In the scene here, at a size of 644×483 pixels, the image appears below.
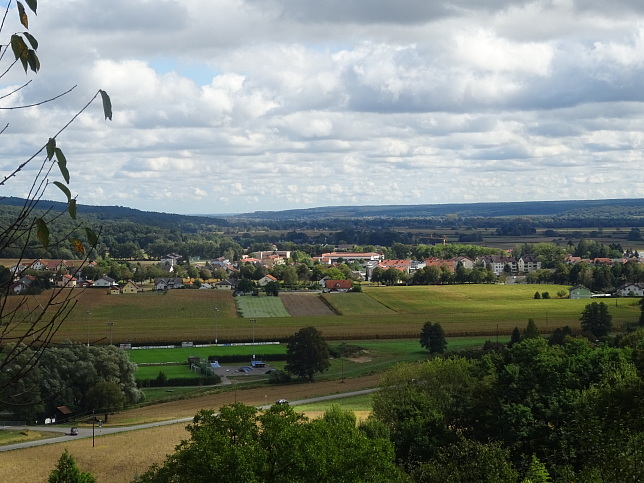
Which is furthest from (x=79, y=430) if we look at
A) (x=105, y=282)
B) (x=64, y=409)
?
(x=105, y=282)

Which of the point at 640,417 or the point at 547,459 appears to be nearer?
the point at 640,417

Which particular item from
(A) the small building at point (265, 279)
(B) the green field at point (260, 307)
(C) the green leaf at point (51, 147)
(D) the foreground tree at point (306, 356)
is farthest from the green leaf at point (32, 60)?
(A) the small building at point (265, 279)

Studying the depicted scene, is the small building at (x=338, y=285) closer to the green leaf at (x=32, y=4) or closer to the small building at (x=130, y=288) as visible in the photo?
the small building at (x=130, y=288)

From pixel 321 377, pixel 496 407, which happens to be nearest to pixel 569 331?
pixel 321 377

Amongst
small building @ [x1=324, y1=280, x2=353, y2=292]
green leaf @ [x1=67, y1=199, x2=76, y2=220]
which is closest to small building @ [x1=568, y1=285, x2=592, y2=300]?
small building @ [x1=324, y1=280, x2=353, y2=292]

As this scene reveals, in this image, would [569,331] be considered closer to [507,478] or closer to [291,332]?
[291,332]

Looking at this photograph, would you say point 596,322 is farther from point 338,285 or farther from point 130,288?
point 130,288

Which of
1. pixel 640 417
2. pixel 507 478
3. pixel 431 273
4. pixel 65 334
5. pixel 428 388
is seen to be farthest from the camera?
pixel 431 273
